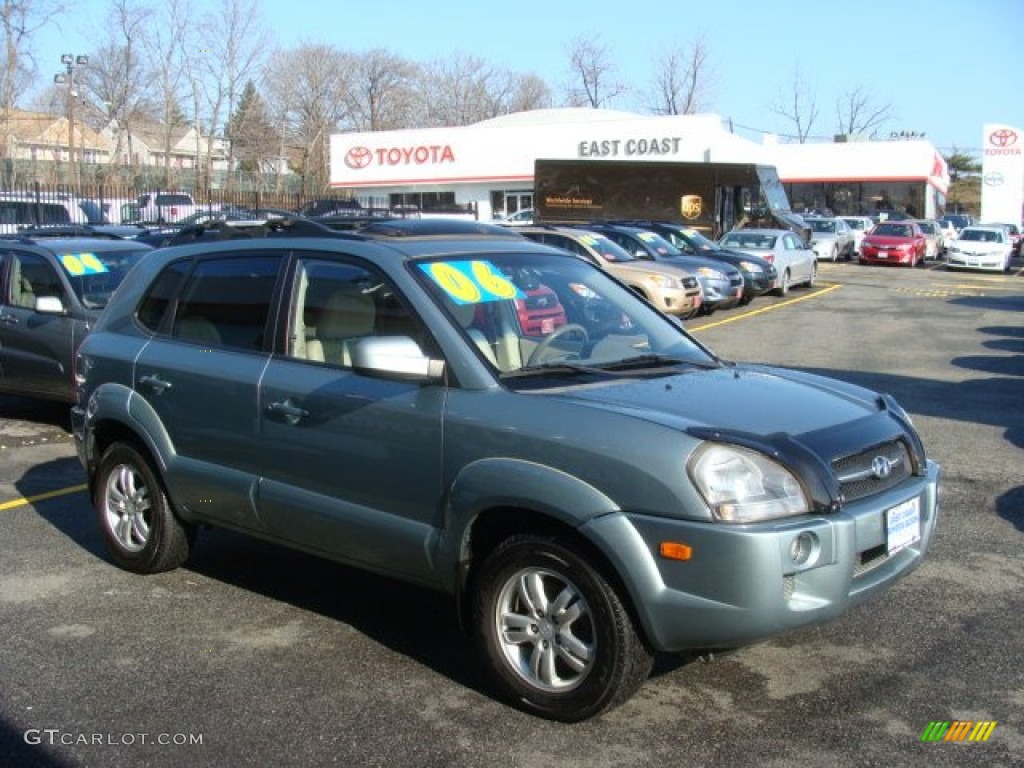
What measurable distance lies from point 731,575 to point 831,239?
1433 inches

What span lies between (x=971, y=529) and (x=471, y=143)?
46.6m

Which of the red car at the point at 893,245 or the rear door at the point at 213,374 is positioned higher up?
the red car at the point at 893,245

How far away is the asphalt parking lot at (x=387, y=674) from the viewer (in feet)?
12.4

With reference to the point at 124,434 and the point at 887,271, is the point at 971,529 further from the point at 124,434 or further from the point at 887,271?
the point at 887,271

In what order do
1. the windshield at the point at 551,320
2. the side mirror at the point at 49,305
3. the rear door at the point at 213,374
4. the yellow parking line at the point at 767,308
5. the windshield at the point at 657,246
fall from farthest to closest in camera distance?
the windshield at the point at 657,246 → the yellow parking line at the point at 767,308 → the side mirror at the point at 49,305 → the rear door at the point at 213,374 → the windshield at the point at 551,320

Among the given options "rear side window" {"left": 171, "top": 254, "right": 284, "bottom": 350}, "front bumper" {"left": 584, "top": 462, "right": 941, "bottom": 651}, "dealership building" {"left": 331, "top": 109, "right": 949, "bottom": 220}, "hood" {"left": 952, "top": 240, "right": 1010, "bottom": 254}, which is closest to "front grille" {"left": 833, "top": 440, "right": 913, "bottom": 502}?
"front bumper" {"left": 584, "top": 462, "right": 941, "bottom": 651}

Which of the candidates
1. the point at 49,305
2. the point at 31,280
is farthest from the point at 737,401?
the point at 31,280

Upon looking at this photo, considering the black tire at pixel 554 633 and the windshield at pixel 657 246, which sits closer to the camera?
the black tire at pixel 554 633

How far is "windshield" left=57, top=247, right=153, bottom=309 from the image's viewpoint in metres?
9.60

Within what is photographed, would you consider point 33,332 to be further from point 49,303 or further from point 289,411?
point 289,411

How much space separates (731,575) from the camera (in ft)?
11.6

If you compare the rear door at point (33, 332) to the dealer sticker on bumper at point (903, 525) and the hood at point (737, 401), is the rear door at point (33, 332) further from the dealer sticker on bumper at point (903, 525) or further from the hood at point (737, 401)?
the dealer sticker on bumper at point (903, 525)

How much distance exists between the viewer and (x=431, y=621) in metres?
5.06

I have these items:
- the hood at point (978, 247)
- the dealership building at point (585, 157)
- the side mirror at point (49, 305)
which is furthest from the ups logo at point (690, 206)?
the side mirror at point (49, 305)
